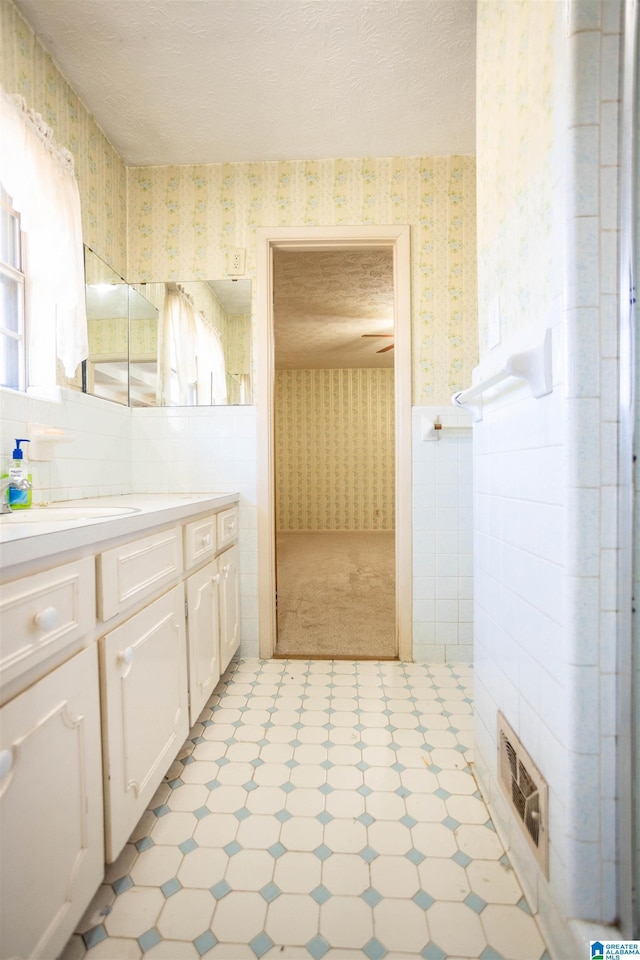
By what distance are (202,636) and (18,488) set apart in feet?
2.65

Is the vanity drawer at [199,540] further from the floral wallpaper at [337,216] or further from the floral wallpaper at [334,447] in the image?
the floral wallpaper at [334,447]

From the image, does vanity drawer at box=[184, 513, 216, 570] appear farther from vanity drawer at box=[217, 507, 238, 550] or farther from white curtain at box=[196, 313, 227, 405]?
white curtain at box=[196, 313, 227, 405]

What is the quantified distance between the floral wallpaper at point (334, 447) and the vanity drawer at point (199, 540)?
15.9 ft

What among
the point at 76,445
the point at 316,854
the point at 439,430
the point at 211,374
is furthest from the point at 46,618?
the point at 439,430

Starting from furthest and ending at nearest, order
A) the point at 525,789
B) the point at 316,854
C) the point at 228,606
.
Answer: the point at 228,606 → the point at 316,854 → the point at 525,789

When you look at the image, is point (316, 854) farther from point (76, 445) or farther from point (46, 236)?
point (46, 236)

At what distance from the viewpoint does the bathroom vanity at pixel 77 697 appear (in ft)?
2.34

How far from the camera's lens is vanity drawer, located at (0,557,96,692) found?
0.70 meters

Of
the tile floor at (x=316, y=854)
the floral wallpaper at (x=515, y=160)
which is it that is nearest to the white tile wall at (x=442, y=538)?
the tile floor at (x=316, y=854)

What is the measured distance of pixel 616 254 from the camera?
0.82 meters

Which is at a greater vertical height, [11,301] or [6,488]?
[11,301]

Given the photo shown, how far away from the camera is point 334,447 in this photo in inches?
267

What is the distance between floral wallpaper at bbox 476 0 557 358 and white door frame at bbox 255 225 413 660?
90 cm

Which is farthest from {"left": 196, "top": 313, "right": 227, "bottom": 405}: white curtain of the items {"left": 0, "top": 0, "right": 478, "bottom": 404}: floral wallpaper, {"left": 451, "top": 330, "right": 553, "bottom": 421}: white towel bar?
{"left": 451, "top": 330, "right": 553, "bottom": 421}: white towel bar
